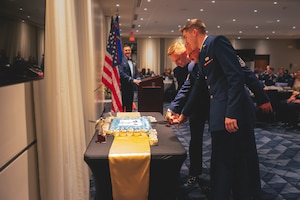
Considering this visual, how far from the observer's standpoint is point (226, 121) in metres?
2.04

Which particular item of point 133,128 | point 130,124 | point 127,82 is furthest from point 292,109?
point 133,128

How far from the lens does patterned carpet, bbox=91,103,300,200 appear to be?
305 cm

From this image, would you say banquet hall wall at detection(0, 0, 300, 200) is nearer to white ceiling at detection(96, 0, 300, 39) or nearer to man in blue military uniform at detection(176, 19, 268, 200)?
man in blue military uniform at detection(176, 19, 268, 200)

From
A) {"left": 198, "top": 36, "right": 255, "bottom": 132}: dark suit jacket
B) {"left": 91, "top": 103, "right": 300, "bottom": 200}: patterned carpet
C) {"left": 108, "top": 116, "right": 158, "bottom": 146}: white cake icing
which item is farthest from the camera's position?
{"left": 91, "top": 103, "right": 300, "bottom": 200}: patterned carpet

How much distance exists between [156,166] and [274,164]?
8.57 ft

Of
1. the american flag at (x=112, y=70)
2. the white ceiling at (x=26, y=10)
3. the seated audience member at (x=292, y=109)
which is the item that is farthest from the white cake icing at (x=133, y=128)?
the seated audience member at (x=292, y=109)

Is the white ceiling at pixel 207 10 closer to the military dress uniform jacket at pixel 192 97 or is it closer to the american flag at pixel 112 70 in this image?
the american flag at pixel 112 70

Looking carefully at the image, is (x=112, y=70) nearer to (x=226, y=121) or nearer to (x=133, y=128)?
(x=133, y=128)

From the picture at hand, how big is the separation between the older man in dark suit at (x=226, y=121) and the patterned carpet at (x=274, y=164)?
0.80m

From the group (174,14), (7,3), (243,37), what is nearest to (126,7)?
(174,14)

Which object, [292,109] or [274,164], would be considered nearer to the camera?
[274,164]

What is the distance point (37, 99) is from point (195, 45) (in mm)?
1268

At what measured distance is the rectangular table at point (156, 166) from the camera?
1.90 metres

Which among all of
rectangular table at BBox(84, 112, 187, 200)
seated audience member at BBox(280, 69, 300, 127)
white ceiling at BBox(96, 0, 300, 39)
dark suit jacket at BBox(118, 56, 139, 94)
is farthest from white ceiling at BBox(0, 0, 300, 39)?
rectangular table at BBox(84, 112, 187, 200)
